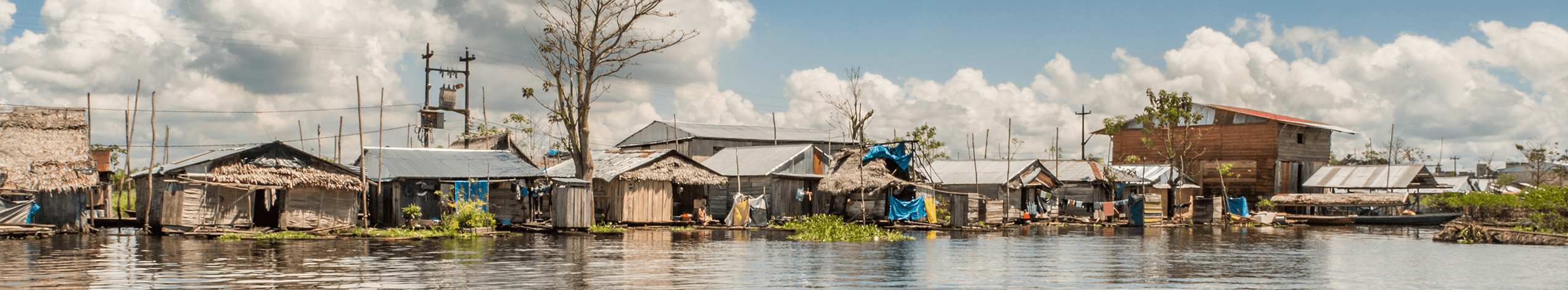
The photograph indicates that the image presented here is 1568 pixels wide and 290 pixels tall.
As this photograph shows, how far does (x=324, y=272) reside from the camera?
1504 centimetres

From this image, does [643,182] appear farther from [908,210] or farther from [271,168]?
[271,168]

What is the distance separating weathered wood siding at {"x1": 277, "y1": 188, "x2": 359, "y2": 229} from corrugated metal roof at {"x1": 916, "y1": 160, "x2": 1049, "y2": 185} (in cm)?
2258

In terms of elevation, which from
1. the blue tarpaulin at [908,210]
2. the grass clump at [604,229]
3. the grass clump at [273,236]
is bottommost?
the grass clump at [604,229]

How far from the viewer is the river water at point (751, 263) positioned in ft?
46.3

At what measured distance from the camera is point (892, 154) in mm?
37281

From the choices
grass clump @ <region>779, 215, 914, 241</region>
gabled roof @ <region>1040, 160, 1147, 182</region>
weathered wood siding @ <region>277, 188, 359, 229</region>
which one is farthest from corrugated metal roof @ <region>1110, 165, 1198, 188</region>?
weathered wood siding @ <region>277, 188, 359, 229</region>

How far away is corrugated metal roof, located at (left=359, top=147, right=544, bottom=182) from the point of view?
31125 mm

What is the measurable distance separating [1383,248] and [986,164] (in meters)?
21.5

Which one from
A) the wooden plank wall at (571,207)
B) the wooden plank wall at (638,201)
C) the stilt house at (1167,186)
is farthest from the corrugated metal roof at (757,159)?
the stilt house at (1167,186)

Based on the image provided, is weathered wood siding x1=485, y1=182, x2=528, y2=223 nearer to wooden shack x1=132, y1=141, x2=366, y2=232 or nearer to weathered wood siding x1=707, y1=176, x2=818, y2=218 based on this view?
wooden shack x1=132, y1=141, x2=366, y2=232

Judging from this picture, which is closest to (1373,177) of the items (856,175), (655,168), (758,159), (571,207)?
(856,175)

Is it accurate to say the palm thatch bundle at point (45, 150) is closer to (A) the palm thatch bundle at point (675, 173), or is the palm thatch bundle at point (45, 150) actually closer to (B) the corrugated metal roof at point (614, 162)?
(B) the corrugated metal roof at point (614, 162)

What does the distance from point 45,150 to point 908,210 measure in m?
24.9

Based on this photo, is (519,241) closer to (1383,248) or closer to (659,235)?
(659,235)
